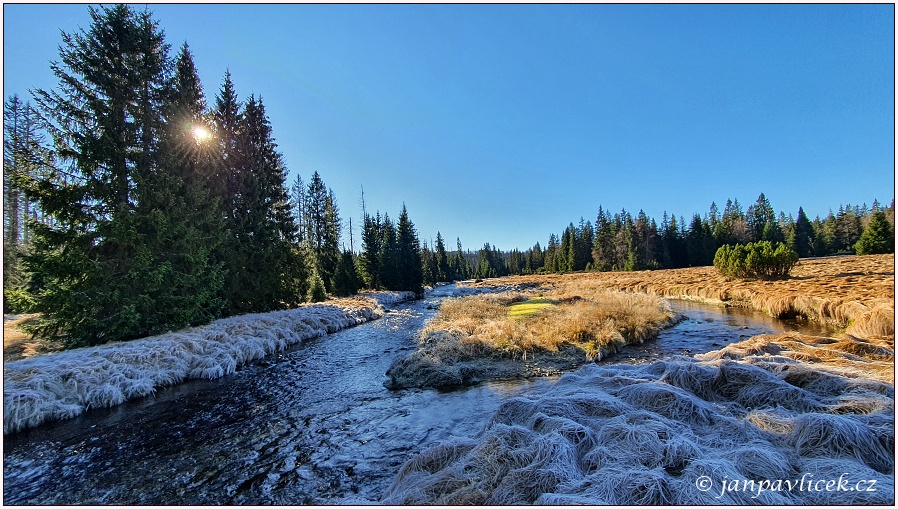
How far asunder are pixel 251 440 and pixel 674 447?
6.66 meters

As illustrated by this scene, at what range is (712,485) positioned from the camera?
122 inches

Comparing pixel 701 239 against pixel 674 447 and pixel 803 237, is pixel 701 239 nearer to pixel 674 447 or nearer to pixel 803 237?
pixel 803 237

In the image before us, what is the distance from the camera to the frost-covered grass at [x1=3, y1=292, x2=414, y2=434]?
6.98m

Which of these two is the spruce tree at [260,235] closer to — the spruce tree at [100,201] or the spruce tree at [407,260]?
the spruce tree at [100,201]

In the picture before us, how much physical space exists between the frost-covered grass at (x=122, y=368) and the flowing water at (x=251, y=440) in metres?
0.37

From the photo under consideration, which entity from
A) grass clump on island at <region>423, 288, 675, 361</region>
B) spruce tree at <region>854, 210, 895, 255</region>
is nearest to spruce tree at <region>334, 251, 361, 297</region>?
grass clump on island at <region>423, 288, 675, 361</region>

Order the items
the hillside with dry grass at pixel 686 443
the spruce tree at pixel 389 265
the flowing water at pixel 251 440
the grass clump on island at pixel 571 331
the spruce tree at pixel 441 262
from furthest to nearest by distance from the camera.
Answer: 1. the spruce tree at pixel 441 262
2. the spruce tree at pixel 389 265
3. the grass clump on island at pixel 571 331
4. the flowing water at pixel 251 440
5. the hillside with dry grass at pixel 686 443

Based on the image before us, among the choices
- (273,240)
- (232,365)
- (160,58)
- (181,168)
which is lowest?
(232,365)

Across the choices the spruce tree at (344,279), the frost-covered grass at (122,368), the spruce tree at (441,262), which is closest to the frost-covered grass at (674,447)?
the frost-covered grass at (122,368)

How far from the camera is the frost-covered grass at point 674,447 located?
317 centimetres

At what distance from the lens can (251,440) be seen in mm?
6176

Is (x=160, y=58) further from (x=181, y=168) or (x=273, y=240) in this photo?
(x=273, y=240)

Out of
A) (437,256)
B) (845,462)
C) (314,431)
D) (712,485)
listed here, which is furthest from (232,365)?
(437,256)

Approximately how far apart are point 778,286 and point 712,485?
87.7ft
